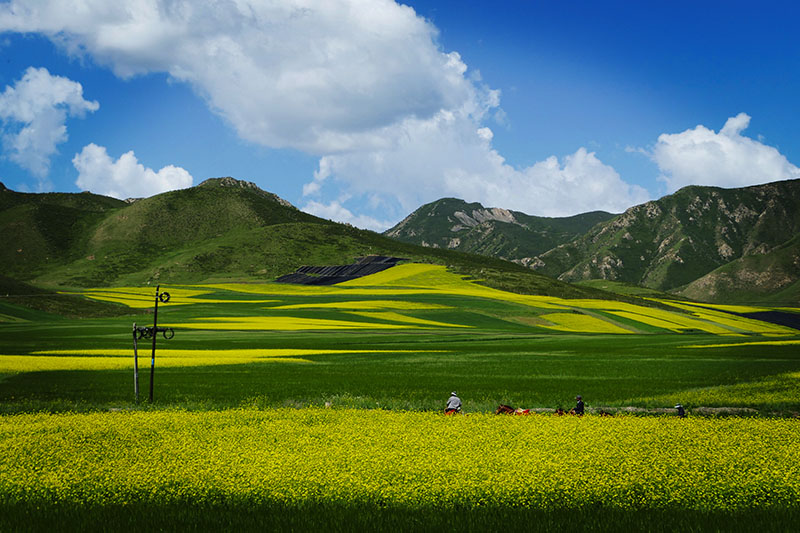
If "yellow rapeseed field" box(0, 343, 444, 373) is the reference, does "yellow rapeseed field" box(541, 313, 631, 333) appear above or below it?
below

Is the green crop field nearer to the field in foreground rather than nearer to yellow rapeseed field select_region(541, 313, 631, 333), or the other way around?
the field in foreground

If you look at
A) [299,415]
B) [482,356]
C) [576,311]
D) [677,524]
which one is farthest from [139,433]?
[576,311]

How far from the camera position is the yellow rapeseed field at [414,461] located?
14.4 metres

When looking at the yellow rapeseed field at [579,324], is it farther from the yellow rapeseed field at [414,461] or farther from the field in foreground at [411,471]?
the field in foreground at [411,471]

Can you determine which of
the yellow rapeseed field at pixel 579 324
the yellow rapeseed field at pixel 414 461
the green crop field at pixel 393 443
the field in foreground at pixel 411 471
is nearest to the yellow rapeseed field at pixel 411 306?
the yellow rapeseed field at pixel 579 324

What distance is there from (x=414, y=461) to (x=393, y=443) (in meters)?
2.46

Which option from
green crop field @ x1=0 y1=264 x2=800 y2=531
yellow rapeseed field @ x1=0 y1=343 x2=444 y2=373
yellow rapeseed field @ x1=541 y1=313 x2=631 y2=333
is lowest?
yellow rapeseed field @ x1=541 y1=313 x2=631 y2=333

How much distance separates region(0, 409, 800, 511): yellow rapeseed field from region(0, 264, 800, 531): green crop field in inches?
3.2

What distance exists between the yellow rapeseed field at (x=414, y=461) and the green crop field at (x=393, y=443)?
0.08m

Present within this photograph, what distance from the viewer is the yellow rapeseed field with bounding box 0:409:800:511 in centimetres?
1445

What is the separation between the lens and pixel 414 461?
17.0 m

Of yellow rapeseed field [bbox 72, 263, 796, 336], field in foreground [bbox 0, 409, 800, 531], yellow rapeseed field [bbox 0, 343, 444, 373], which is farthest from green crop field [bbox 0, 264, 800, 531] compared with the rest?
yellow rapeseed field [bbox 72, 263, 796, 336]

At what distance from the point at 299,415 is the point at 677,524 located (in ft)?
54.0

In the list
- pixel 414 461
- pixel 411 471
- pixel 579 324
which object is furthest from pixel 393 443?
pixel 579 324
